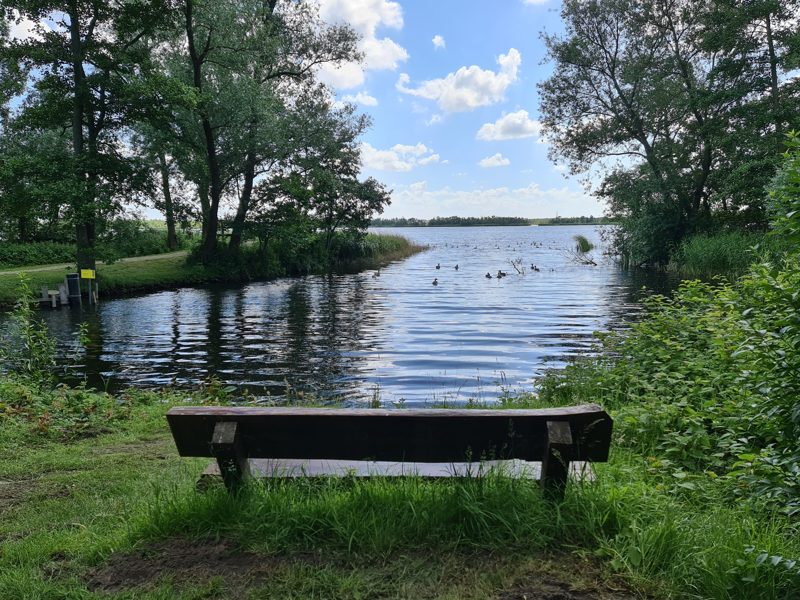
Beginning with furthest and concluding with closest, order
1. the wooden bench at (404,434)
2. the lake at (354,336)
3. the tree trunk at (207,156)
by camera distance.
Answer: the tree trunk at (207,156) < the lake at (354,336) < the wooden bench at (404,434)

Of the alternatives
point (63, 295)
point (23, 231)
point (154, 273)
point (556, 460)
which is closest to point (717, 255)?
point (154, 273)

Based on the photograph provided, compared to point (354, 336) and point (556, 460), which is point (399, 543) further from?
point (354, 336)

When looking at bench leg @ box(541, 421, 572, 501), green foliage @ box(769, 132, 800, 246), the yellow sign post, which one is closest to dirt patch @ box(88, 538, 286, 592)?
bench leg @ box(541, 421, 572, 501)

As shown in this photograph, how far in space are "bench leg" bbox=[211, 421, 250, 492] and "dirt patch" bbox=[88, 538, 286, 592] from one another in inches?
14.6

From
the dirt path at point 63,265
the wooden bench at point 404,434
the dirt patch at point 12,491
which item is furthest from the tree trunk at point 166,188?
the wooden bench at point 404,434

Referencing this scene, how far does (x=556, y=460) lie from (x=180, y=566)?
2.14 m

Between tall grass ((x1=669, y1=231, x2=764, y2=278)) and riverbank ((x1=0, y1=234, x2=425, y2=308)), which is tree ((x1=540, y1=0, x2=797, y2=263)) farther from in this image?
riverbank ((x1=0, y1=234, x2=425, y2=308))

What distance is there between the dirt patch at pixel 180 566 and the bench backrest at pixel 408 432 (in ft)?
1.87

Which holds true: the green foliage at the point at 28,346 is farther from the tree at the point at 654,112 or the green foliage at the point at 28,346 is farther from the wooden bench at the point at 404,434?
the tree at the point at 654,112

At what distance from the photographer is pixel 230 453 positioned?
124 inches

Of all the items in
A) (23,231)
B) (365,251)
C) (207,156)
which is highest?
(207,156)

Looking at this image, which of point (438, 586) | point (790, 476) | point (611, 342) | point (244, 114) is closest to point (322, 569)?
point (438, 586)

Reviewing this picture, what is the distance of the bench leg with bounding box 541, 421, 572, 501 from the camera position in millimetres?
2975

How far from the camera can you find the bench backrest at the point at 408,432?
3.11m
